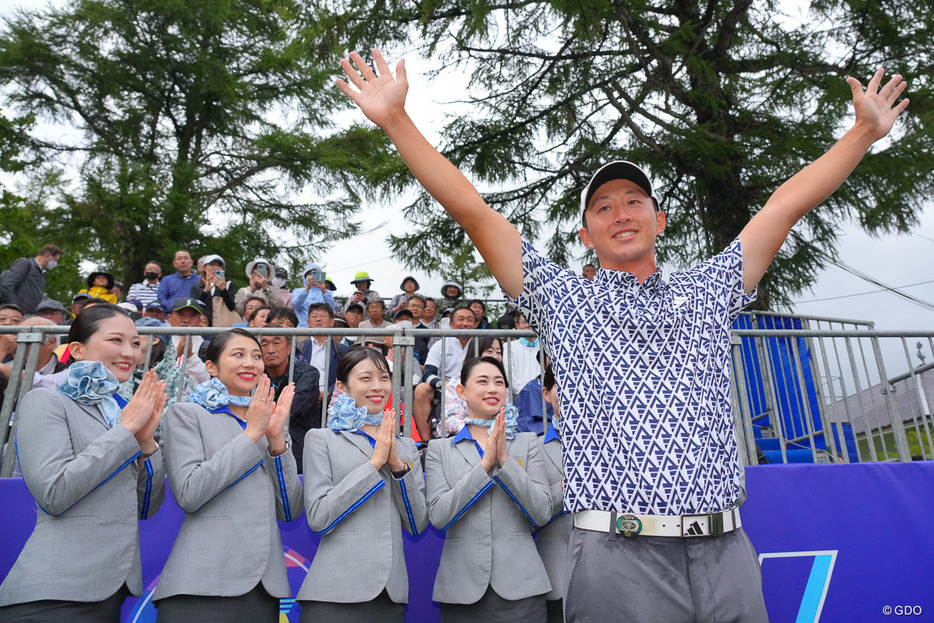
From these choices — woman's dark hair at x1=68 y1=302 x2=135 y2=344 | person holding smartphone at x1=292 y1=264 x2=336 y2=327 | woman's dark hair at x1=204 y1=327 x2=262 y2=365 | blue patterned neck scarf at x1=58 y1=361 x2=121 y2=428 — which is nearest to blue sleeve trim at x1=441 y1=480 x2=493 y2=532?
woman's dark hair at x1=204 y1=327 x2=262 y2=365

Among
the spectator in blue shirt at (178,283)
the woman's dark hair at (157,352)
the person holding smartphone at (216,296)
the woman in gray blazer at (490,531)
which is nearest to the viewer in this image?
the woman in gray blazer at (490,531)

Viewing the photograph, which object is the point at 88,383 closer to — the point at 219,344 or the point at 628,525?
the point at 219,344

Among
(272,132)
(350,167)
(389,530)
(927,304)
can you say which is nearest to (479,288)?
(350,167)

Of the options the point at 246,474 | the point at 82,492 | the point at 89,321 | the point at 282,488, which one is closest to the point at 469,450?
the point at 282,488

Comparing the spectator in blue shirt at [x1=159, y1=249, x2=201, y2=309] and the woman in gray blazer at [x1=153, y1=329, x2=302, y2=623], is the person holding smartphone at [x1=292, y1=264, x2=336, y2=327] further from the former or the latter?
the woman in gray blazer at [x1=153, y1=329, x2=302, y2=623]

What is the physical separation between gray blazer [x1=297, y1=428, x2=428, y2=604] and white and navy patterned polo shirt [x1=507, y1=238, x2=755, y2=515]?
5.09 feet

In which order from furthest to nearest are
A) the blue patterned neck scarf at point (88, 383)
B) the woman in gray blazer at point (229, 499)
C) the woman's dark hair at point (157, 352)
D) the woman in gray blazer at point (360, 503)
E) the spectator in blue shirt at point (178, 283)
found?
the spectator in blue shirt at point (178, 283) → the woman's dark hair at point (157, 352) → the woman in gray blazer at point (360, 503) → the blue patterned neck scarf at point (88, 383) → the woman in gray blazer at point (229, 499)

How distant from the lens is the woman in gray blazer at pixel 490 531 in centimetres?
336

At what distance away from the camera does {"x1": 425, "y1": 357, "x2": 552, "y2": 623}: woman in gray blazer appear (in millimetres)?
3363

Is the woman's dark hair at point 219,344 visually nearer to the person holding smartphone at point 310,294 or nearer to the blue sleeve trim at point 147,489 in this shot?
the blue sleeve trim at point 147,489

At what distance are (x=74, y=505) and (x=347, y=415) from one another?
4.16 feet

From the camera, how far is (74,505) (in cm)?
282

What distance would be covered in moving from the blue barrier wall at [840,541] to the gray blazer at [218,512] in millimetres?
1187

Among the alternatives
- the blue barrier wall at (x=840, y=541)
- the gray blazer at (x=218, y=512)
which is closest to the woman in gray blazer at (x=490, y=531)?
the blue barrier wall at (x=840, y=541)
